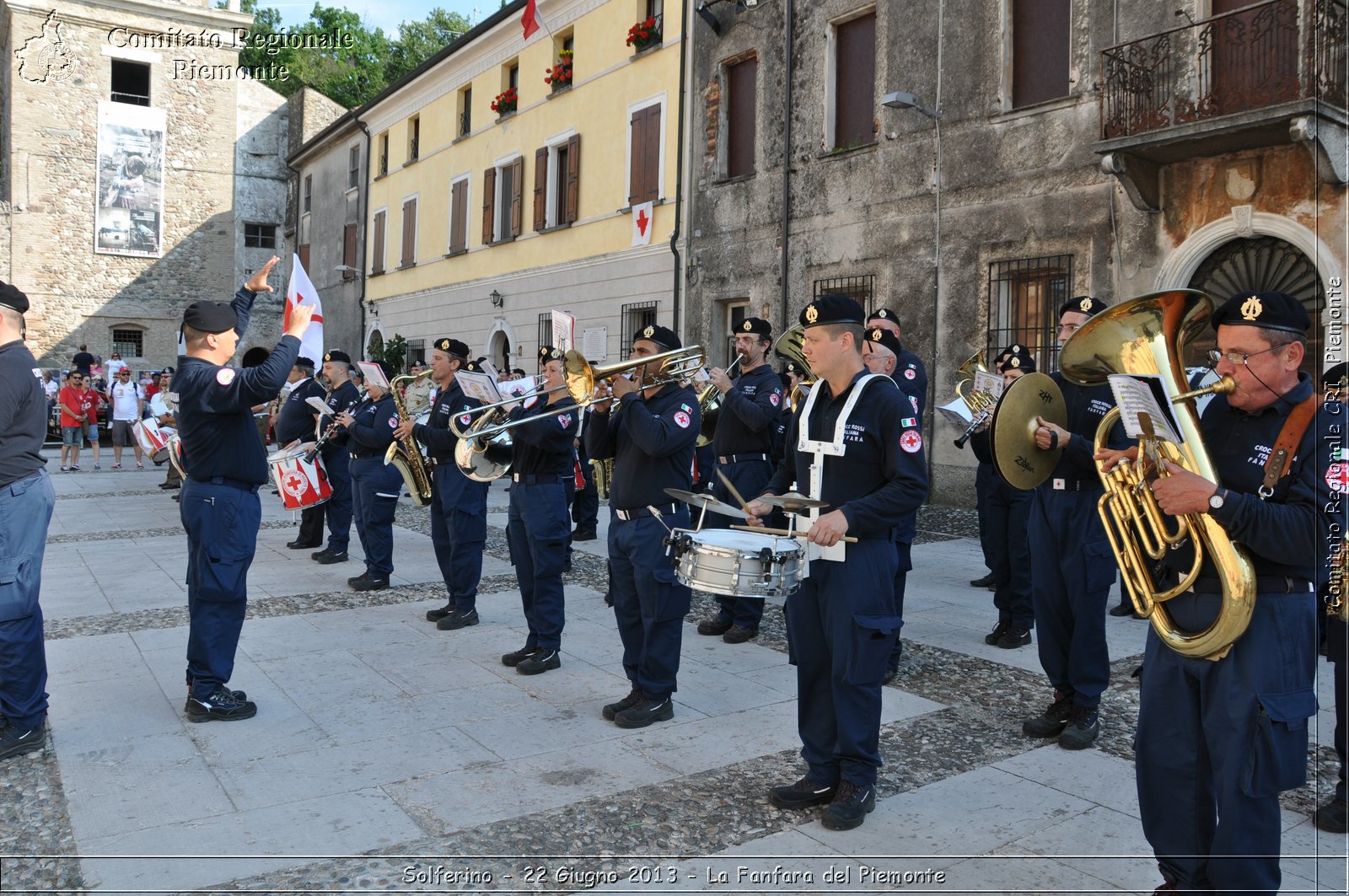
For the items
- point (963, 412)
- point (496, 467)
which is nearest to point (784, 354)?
point (963, 412)

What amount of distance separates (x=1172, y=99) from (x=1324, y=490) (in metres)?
9.73

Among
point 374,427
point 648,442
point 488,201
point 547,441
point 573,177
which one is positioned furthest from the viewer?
point 488,201

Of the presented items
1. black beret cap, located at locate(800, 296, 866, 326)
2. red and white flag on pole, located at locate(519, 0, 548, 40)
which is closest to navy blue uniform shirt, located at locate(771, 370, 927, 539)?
black beret cap, located at locate(800, 296, 866, 326)

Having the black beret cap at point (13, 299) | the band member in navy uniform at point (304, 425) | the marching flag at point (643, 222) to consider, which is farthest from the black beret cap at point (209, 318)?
the marching flag at point (643, 222)

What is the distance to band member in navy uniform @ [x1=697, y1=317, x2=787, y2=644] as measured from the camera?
6.98 m

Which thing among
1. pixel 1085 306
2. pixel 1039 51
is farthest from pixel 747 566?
pixel 1039 51

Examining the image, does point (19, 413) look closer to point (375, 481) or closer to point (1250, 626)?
point (375, 481)

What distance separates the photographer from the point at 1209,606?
2.93 metres

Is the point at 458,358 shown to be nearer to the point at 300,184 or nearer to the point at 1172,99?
the point at 1172,99

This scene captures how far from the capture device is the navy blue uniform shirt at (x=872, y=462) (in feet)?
12.6

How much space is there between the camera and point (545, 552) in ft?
20.4

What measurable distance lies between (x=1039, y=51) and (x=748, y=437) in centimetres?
864

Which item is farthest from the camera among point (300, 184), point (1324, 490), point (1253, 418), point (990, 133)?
point (300, 184)

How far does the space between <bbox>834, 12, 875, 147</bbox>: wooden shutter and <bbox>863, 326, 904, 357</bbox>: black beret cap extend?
946cm
